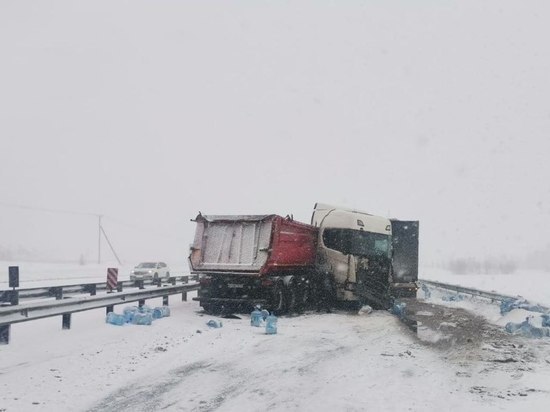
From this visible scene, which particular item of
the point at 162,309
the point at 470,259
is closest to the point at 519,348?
the point at 162,309

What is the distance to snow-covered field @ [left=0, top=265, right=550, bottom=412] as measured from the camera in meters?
5.97

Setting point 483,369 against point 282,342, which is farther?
point 282,342

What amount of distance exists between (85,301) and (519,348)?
8.54 metres

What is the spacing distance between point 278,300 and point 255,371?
22.2ft

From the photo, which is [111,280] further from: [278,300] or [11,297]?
[11,297]

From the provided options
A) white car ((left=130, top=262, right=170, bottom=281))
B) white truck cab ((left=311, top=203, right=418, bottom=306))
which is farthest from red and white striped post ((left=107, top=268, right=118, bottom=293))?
white car ((left=130, top=262, right=170, bottom=281))

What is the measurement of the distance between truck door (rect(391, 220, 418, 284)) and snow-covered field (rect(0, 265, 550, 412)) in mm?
10399

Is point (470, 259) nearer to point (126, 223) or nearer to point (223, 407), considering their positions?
point (223, 407)

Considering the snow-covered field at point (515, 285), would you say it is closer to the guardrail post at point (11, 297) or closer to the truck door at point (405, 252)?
the truck door at point (405, 252)

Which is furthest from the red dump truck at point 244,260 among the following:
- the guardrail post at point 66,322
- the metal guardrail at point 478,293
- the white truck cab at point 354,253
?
the metal guardrail at point 478,293

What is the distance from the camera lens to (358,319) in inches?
576

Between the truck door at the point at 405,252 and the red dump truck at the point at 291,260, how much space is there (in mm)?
1507

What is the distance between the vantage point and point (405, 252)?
21859 mm

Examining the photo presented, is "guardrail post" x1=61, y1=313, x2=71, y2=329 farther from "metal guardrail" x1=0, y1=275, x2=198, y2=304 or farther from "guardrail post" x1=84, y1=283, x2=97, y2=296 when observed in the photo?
"guardrail post" x1=84, y1=283, x2=97, y2=296
